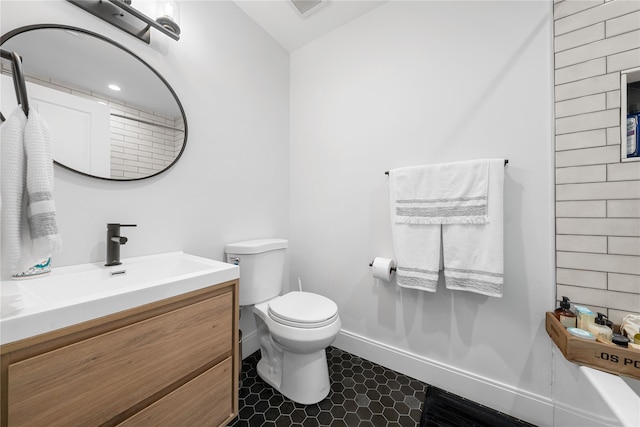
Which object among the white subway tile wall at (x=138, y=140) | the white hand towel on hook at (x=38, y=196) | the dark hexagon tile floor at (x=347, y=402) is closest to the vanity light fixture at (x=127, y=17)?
the white subway tile wall at (x=138, y=140)

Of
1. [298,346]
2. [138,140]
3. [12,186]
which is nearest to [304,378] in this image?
[298,346]

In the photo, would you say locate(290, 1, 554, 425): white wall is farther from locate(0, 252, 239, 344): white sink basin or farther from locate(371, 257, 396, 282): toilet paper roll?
locate(0, 252, 239, 344): white sink basin

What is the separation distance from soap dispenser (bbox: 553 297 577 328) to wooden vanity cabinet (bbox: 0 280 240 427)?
1469 mm

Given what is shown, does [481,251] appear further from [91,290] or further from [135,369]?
[91,290]

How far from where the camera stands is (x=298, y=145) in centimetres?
202

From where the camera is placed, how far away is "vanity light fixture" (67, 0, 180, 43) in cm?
100

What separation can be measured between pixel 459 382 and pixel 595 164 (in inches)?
51.2

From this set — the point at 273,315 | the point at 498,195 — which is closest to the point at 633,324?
the point at 498,195

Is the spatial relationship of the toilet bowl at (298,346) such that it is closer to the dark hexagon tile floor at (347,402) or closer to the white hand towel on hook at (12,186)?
the dark hexagon tile floor at (347,402)

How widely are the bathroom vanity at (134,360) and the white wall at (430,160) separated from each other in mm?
972

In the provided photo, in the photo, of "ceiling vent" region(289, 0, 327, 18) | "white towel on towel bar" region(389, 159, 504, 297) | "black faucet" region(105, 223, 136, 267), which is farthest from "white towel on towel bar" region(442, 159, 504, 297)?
"black faucet" region(105, 223, 136, 267)

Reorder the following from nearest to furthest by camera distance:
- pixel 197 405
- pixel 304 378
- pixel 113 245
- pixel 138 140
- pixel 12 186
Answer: pixel 12 186, pixel 197 405, pixel 113 245, pixel 138 140, pixel 304 378

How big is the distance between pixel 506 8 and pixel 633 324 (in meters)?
1.58

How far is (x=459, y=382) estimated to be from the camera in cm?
134
